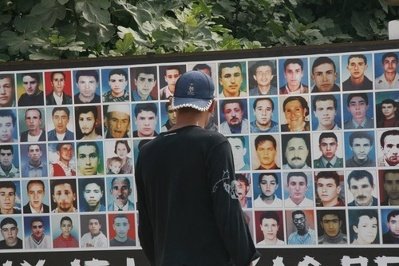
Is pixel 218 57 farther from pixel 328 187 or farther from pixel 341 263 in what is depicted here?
pixel 341 263

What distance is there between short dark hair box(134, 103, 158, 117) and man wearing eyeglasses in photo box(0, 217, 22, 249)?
41.2 inches

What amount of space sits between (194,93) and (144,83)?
5.54ft

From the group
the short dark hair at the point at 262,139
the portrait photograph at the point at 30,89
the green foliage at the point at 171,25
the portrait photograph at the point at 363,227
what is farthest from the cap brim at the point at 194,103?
the green foliage at the point at 171,25

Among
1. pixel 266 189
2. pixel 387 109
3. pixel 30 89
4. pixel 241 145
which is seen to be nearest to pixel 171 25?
pixel 30 89

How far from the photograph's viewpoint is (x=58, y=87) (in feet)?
18.0

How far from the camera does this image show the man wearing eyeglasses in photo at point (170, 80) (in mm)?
5312

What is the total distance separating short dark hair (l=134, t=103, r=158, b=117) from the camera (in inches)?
210

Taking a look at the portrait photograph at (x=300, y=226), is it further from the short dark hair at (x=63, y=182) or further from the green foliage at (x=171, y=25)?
the green foliage at (x=171, y=25)

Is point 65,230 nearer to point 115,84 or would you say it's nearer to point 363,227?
point 115,84

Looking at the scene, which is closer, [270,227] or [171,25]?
[270,227]

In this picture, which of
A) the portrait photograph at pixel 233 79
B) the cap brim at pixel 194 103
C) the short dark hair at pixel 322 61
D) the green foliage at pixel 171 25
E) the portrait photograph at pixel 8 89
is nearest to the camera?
the cap brim at pixel 194 103

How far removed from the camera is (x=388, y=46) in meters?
5.00

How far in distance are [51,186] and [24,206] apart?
22 centimetres

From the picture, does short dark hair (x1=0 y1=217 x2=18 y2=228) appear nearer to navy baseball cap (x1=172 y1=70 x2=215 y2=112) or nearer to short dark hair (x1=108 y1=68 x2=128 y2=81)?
short dark hair (x1=108 y1=68 x2=128 y2=81)
